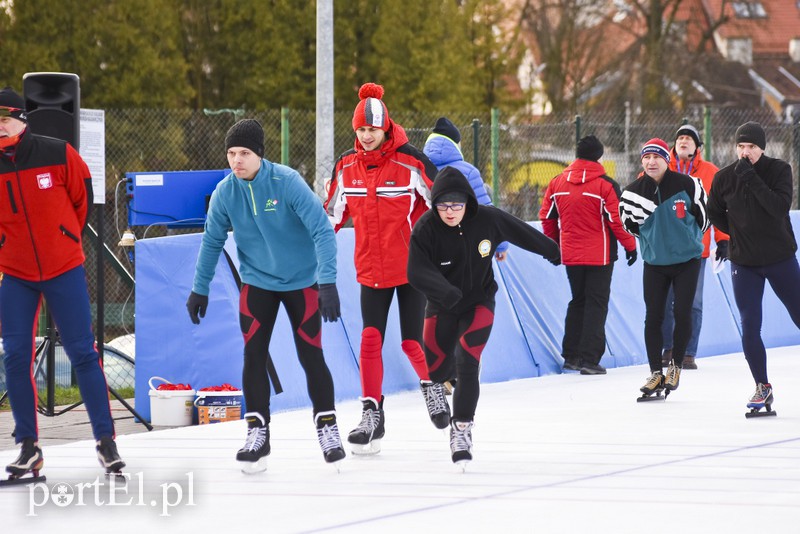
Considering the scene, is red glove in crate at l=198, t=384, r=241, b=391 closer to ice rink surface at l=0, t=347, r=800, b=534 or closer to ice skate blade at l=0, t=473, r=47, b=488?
ice rink surface at l=0, t=347, r=800, b=534

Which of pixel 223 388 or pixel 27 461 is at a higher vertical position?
pixel 27 461

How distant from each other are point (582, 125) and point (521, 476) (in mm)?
10459

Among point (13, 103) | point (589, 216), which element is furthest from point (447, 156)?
point (13, 103)

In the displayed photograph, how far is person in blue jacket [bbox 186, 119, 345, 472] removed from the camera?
269 inches

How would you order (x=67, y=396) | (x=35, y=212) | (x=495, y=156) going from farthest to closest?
1. (x=495, y=156)
2. (x=67, y=396)
3. (x=35, y=212)

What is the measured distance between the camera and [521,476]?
673 cm

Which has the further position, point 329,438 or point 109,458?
point 329,438

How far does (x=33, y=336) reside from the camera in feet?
22.1

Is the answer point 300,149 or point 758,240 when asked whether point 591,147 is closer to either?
point 758,240

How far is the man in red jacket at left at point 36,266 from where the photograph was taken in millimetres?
6621

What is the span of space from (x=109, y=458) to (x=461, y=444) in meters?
1.71

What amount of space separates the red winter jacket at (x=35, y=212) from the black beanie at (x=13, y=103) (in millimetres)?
95

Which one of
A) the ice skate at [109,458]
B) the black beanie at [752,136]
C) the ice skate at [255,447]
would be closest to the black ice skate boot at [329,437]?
the ice skate at [255,447]

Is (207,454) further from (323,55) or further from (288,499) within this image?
(323,55)
